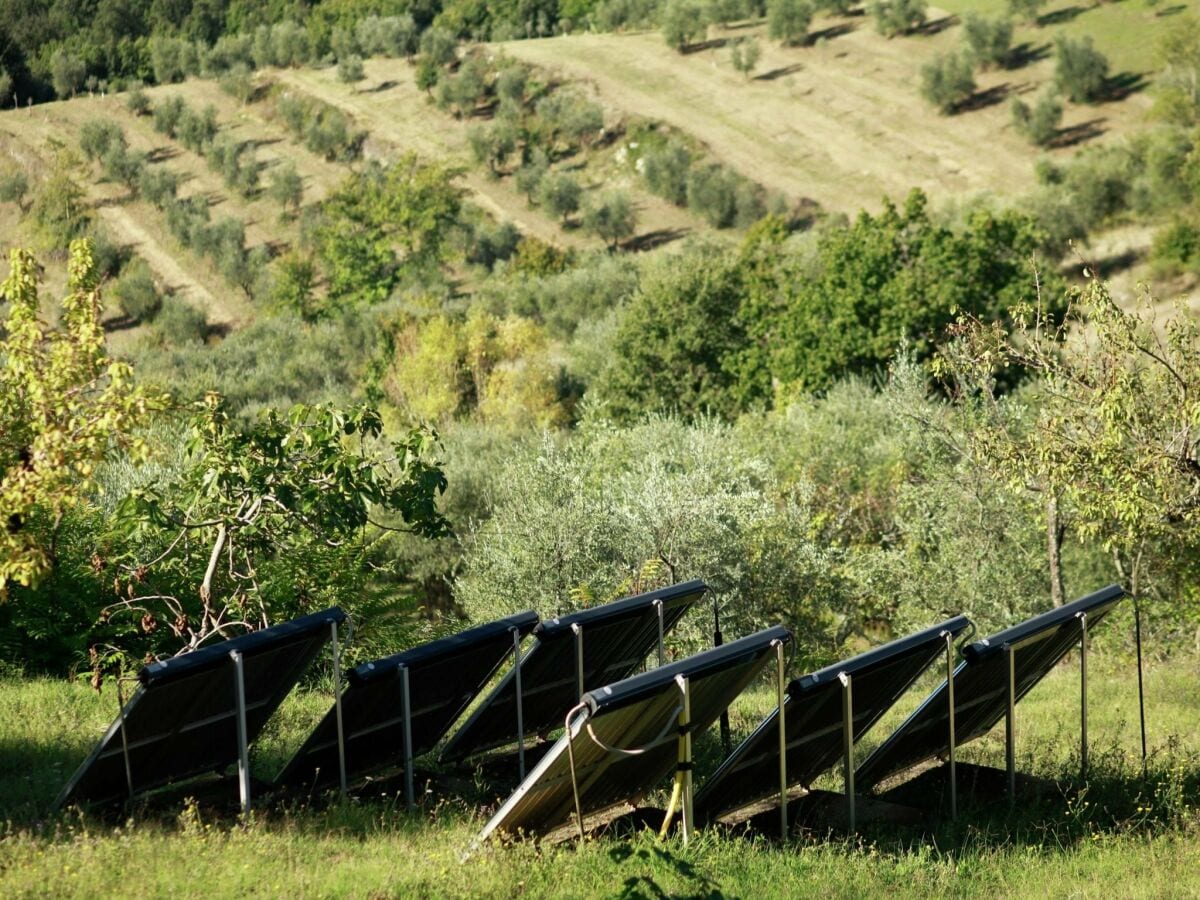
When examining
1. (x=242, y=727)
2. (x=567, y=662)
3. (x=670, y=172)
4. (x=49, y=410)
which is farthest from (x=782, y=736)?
(x=670, y=172)

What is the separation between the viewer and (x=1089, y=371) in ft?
44.8

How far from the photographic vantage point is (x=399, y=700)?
9.66 meters

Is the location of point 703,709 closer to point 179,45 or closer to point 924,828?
point 924,828

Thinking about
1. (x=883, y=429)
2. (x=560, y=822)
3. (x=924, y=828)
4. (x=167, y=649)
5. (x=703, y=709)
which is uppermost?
(x=703, y=709)

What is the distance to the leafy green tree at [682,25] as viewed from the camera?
12175 cm

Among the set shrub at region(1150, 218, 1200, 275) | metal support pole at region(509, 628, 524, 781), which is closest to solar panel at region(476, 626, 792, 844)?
metal support pole at region(509, 628, 524, 781)

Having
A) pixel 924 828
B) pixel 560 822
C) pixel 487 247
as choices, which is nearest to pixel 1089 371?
pixel 924 828

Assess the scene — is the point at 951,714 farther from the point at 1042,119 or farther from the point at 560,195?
the point at 560,195

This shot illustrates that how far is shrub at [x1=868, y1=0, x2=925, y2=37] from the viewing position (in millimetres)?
114688

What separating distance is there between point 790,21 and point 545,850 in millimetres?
118375

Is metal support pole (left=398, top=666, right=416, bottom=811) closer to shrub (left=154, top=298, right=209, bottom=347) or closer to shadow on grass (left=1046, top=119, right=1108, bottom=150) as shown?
shrub (left=154, top=298, right=209, bottom=347)

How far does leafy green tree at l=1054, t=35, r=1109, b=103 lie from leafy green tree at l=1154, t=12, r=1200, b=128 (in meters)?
3.94

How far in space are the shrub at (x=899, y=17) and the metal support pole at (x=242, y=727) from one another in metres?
116

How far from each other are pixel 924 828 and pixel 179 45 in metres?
141
